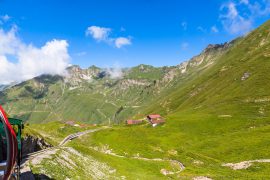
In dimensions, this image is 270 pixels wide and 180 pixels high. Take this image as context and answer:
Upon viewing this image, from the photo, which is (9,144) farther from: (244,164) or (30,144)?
(244,164)

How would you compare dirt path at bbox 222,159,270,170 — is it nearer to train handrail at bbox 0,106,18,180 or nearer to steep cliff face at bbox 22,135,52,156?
steep cliff face at bbox 22,135,52,156

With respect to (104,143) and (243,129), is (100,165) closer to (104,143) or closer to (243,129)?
(104,143)

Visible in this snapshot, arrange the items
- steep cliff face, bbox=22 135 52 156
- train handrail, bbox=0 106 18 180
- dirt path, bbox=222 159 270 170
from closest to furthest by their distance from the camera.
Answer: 1. train handrail, bbox=0 106 18 180
2. steep cliff face, bbox=22 135 52 156
3. dirt path, bbox=222 159 270 170

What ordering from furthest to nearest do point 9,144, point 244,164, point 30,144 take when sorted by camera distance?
1. point 244,164
2. point 30,144
3. point 9,144

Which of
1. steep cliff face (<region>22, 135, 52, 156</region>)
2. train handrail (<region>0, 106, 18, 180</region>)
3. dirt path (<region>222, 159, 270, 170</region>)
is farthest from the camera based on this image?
dirt path (<region>222, 159, 270, 170</region>)

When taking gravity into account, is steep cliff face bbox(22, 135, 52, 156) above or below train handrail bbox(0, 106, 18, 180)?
below

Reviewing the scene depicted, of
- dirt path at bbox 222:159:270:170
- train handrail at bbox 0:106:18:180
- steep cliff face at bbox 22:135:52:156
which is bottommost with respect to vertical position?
dirt path at bbox 222:159:270:170

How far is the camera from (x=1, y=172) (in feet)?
49.8

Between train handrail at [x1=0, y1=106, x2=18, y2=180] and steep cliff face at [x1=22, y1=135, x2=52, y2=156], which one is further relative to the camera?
steep cliff face at [x1=22, y1=135, x2=52, y2=156]

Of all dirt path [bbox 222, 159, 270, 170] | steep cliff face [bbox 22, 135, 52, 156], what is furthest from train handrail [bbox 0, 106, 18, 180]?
dirt path [bbox 222, 159, 270, 170]

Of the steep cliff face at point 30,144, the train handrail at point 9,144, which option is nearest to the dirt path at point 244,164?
the steep cliff face at point 30,144

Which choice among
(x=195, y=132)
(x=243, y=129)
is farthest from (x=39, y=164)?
(x=243, y=129)

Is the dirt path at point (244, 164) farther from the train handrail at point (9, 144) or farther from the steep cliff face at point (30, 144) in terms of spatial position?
the train handrail at point (9, 144)

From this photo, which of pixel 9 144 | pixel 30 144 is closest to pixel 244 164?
pixel 30 144
